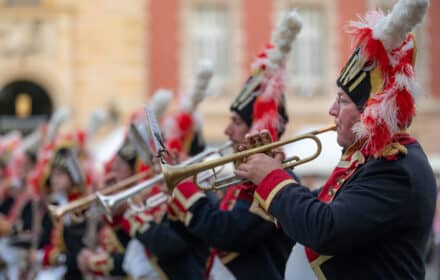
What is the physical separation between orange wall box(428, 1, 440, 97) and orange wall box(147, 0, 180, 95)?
21.8ft

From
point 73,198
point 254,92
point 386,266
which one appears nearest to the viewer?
point 386,266

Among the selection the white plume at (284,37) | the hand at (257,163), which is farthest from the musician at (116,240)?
the hand at (257,163)

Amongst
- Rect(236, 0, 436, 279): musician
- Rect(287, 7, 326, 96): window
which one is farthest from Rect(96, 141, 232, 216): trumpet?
Rect(287, 7, 326, 96): window

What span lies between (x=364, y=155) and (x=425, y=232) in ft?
1.26

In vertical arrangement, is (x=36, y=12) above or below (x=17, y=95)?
above

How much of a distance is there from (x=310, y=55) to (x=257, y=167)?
59.3ft

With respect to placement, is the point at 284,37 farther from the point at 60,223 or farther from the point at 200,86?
the point at 60,223

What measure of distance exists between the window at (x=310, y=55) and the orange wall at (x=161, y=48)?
3181 millimetres

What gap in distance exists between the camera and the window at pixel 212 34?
68.0 ft

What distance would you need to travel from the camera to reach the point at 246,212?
4.04 meters

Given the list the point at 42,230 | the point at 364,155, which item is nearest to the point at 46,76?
the point at 42,230

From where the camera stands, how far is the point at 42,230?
7566mm

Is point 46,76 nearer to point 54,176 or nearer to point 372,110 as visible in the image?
point 54,176

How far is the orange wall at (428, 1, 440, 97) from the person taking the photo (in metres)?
20.7
